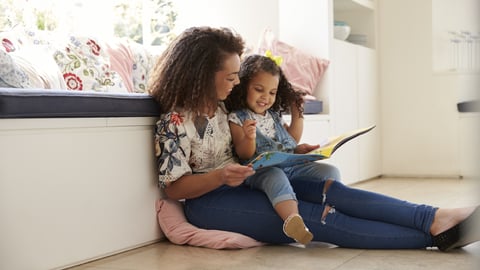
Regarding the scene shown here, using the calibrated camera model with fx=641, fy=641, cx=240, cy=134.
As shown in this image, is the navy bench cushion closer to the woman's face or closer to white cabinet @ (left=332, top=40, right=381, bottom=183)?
the woman's face

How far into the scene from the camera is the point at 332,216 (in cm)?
186

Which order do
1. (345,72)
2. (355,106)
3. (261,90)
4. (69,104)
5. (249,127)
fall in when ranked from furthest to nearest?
(355,106) < (345,72) < (261,90) < (249,127) < (69,104)

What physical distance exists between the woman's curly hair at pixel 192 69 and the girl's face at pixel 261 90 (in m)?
0.12

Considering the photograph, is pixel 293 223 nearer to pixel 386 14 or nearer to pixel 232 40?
pixel 232 40

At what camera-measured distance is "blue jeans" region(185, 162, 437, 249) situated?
70.3 inches

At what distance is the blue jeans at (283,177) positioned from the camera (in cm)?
181

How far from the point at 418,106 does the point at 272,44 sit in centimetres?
124

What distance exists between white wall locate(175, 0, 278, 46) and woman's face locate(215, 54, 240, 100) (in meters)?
1.74

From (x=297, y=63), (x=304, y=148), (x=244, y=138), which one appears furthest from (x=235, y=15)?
(x=244, y=138)

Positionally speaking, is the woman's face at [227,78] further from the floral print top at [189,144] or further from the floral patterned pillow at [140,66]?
the floral patterned pillow at [140,66]

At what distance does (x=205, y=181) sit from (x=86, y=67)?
84 cm

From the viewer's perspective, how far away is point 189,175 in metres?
1.89

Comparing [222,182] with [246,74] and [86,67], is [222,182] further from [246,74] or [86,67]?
[86,67]

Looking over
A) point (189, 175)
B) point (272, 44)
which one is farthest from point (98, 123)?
point (272, 44)
